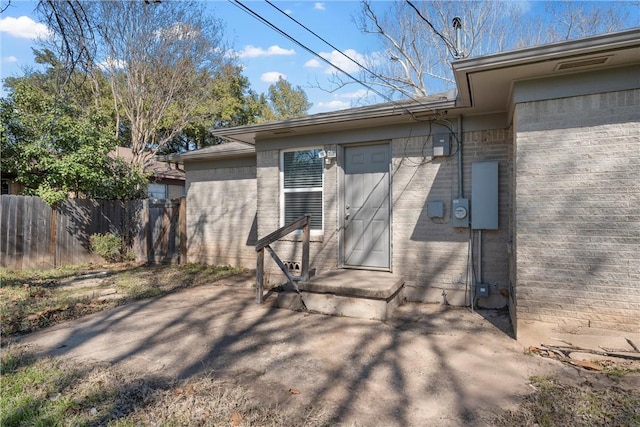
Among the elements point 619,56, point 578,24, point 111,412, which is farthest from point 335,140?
point 578,24

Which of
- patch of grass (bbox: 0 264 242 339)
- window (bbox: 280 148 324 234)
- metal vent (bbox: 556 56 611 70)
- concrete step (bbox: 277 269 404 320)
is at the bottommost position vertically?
patch of grass (bbox: 0 264 242 339)

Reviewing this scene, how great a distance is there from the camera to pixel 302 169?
266 inches

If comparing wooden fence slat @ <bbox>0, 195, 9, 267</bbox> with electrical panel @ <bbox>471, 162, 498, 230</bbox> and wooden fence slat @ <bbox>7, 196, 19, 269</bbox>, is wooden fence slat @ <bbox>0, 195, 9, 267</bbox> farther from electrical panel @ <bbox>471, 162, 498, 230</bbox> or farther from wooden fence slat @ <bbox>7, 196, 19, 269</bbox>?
electrical panel @ <bbox>471, 162, 498, 230</bbox>

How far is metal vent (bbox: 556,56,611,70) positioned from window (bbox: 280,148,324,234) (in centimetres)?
372

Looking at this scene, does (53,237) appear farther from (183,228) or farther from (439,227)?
(439,227)

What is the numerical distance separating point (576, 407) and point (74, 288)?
7.20 metres

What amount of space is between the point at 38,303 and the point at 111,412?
3.80 metres

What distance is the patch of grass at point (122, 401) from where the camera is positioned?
8.36 feet

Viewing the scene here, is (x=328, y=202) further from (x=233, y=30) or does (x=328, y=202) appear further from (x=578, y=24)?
(x=578, y=24)

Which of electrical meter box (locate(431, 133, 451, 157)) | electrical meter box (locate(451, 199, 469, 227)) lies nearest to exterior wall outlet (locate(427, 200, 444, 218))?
electrical meter box (locate(451, 199, 469, 227))

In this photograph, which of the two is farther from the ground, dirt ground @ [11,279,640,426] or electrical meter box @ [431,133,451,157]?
electrical meter box @ [431,133,451,157]

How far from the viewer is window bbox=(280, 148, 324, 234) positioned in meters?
6.59

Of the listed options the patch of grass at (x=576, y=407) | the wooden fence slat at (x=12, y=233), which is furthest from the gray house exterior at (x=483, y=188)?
the wooden fence slat at (x=12, y=233)

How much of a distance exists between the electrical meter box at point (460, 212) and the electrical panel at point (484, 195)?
0.09m
